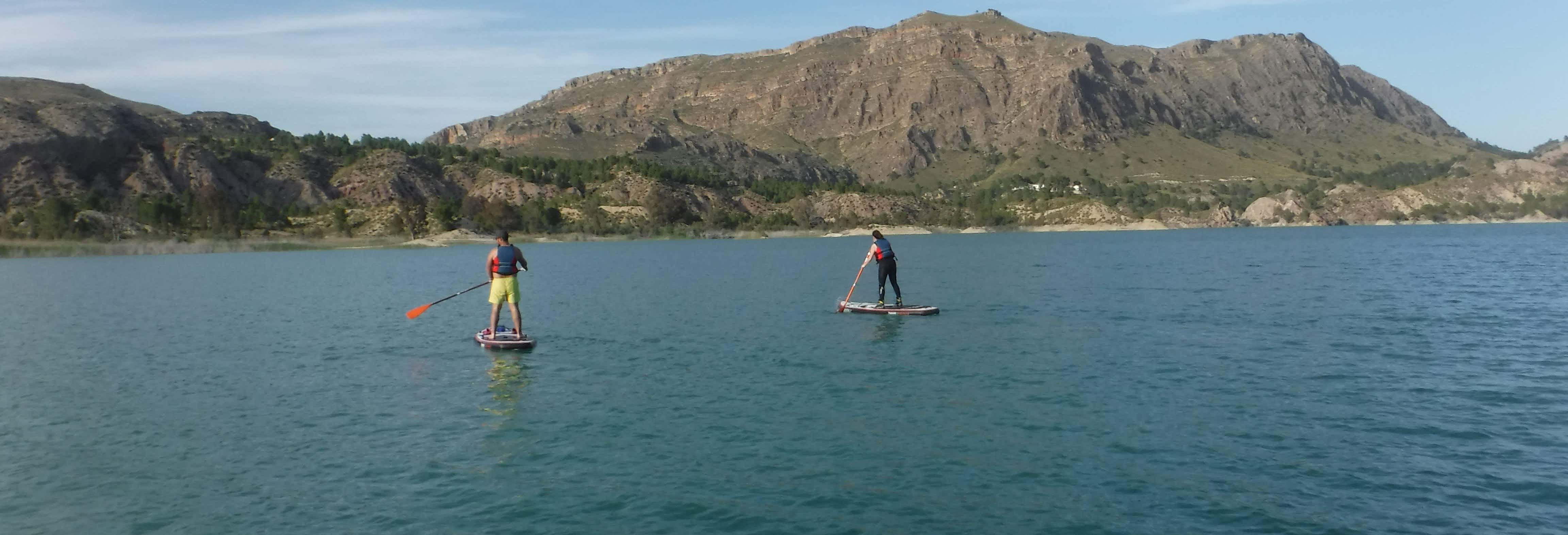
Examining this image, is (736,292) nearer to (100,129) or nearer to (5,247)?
(5,247)

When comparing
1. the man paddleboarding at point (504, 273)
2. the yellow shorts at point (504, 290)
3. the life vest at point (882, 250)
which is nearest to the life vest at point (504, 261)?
the man paddleboarding at point (504, 273)

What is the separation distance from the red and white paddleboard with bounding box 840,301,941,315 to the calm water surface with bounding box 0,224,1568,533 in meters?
0.75

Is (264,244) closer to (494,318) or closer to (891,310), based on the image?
(891,310)

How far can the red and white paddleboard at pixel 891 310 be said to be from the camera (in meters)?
35.8

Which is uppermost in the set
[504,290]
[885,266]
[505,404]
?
[885,266]

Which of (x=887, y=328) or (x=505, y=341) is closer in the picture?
(x=505, y=341)

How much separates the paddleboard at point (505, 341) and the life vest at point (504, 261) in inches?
65.9

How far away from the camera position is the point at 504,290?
27.9 m

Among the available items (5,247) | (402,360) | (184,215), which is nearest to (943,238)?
(184,215)

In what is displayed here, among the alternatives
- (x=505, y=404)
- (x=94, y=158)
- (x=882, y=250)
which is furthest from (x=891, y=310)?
(x=94, y=158)

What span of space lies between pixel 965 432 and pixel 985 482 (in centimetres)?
309

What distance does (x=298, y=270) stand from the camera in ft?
269

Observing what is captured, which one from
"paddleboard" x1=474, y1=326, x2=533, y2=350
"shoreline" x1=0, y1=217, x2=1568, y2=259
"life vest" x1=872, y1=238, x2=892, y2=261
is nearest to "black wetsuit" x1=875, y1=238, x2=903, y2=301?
"life vest" x1=872, y1=238, x2=892, y2=261

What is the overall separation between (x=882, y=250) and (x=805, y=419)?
18.4 m
